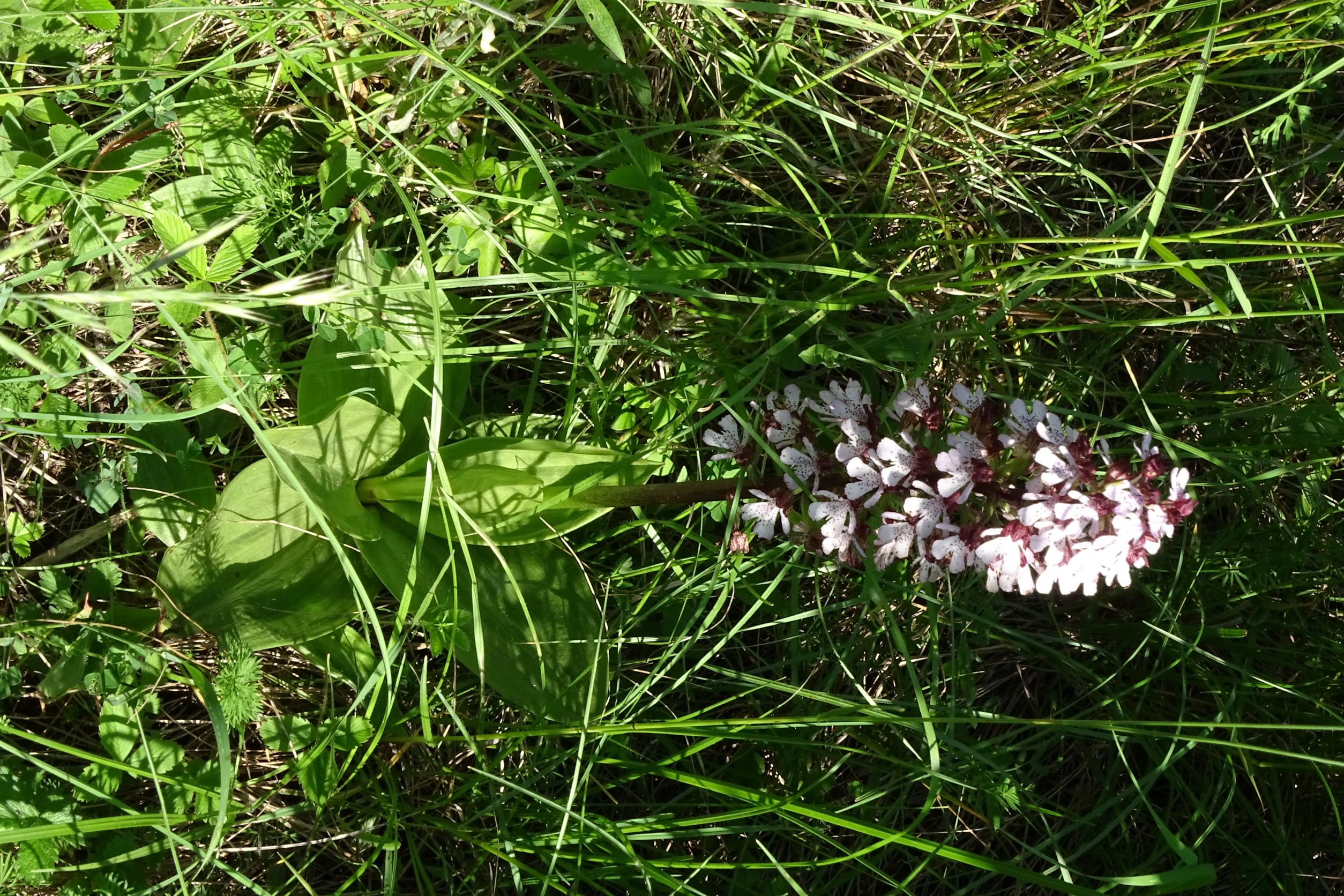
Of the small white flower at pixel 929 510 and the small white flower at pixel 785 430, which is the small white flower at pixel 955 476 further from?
the small white flower at pixel 785 430

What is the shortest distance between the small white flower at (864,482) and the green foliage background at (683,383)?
298 mm

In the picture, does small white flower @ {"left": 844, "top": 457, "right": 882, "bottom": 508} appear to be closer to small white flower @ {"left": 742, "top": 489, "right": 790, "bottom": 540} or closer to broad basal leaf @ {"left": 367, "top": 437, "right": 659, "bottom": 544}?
small white flower @ {"left": 742, "top": 489, "right": 790, "bottom": 540}

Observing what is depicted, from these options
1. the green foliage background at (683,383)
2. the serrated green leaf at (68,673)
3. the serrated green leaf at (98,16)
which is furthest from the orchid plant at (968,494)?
the serrated green leaf at (98,16)

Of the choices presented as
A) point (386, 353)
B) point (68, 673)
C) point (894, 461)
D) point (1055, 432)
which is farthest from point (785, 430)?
point (68, 673)

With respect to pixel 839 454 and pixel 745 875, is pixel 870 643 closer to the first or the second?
pixel 745 875

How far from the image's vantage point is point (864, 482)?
1626mm

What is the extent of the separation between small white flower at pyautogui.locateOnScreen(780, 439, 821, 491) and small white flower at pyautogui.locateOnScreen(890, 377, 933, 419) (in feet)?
0.57

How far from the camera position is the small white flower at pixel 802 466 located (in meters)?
1.72

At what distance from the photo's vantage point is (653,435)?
84.3 inches

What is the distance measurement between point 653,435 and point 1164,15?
63.5 inches

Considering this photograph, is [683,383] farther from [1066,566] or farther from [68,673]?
[68,673]

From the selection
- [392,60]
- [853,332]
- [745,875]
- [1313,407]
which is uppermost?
[392,60]

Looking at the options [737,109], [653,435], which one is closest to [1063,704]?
[653,435]

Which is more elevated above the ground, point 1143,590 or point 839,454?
point 839,454
